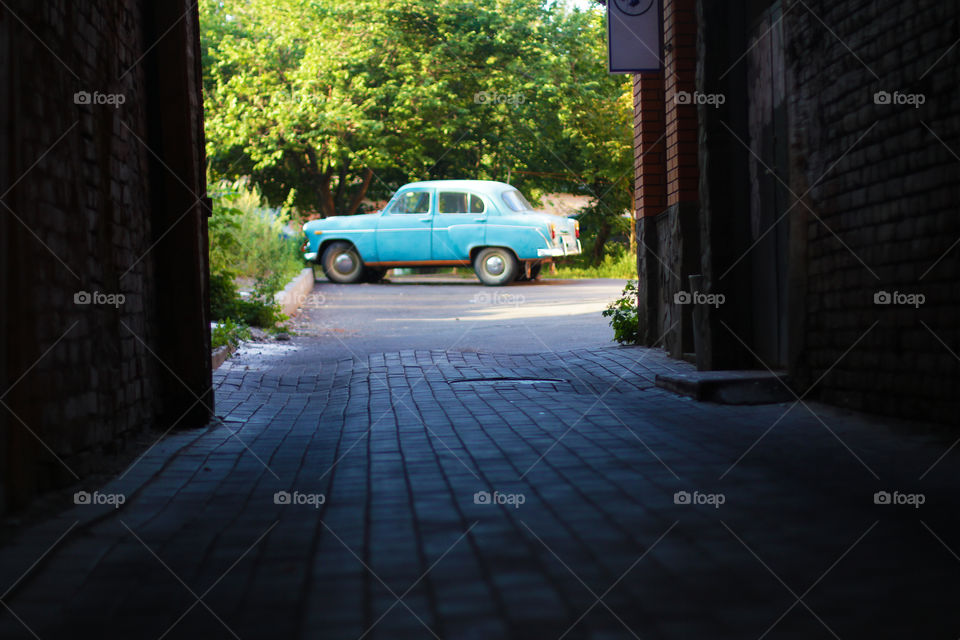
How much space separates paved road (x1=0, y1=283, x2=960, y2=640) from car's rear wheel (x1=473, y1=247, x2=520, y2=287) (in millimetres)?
12930

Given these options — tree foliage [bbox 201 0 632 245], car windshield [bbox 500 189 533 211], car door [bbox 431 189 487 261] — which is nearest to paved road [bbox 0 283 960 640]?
car door [bbox 431 189 487 261]

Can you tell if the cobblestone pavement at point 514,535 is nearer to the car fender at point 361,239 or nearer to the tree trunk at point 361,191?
the car fender at point 361,239

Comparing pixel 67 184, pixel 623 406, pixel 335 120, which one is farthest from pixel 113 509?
pixel 335 120

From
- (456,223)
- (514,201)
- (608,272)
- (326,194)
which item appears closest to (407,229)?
(456,223)

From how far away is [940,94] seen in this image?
18.2ft

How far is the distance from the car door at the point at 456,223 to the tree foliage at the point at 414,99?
27.9ft

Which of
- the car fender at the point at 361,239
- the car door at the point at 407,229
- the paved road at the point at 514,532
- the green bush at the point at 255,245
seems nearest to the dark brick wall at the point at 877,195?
the paved road at the point at 514,532

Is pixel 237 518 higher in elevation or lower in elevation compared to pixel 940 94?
lower

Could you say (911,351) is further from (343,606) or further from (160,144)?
(160,144)

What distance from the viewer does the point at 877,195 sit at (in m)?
6.26

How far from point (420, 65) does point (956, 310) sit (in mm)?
25436

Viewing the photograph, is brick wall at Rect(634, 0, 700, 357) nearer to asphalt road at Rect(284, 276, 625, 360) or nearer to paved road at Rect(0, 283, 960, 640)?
asphalt road at Rect(284, 276, 625, 360)

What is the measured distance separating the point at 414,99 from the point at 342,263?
9.61 metres

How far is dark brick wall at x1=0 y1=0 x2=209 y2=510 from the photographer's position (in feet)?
12.8
